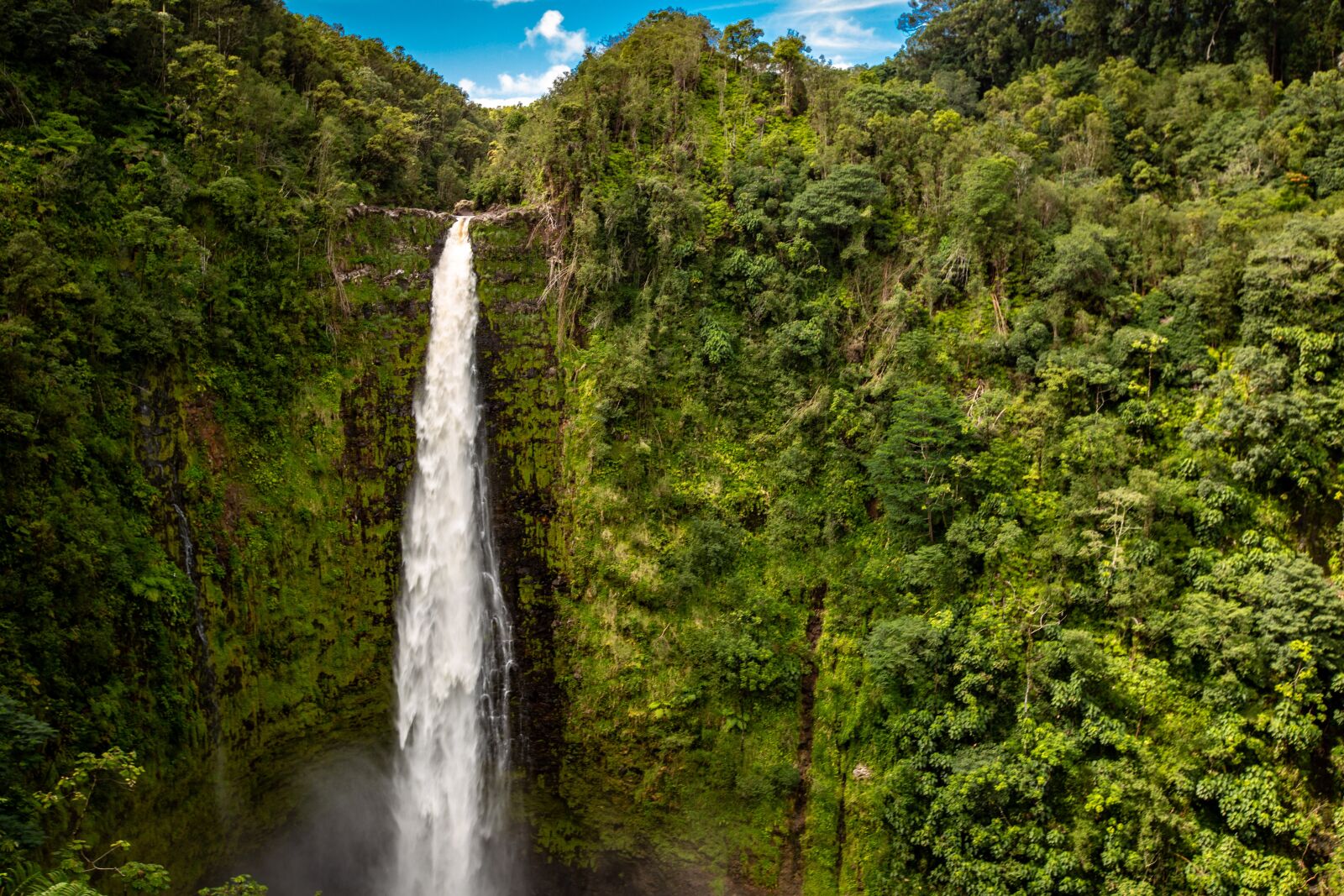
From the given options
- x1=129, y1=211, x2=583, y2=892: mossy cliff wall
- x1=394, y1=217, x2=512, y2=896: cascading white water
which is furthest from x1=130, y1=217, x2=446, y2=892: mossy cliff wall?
x1=394, y1=217, x2=512, y2=896: cascading white water

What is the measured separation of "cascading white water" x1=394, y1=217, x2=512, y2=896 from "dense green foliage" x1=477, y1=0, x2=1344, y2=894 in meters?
1.67

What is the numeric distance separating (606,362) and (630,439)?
2.10 meters

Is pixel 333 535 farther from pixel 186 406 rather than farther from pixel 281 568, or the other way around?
pixel 186 406

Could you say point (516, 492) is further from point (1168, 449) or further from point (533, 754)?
point (1168, 449)

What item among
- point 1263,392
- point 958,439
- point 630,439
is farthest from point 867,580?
point 1263,392

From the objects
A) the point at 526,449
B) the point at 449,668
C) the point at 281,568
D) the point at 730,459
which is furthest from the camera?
the point at 526,449

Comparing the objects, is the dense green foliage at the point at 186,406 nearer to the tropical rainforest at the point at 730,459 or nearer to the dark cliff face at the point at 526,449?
the tropical rainforest at the point at 730,459

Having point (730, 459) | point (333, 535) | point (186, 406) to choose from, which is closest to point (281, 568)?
point (333, 535)

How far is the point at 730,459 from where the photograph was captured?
1852 cm

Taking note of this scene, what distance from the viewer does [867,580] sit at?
1667cm

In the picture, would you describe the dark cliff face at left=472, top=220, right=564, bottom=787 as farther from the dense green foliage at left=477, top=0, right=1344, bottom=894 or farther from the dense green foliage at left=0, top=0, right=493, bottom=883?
the dense green foliage at left=0, top=0, right=493, bottom=883

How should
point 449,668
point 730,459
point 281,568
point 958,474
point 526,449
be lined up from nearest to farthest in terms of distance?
point 958,474, point 281,568, point 449,668, point 730,459, point 526,449

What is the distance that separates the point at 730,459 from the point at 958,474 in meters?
5.28

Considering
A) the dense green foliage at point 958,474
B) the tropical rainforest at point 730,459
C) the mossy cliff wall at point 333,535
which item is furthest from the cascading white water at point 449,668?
the dense green foliage at point 958,474
